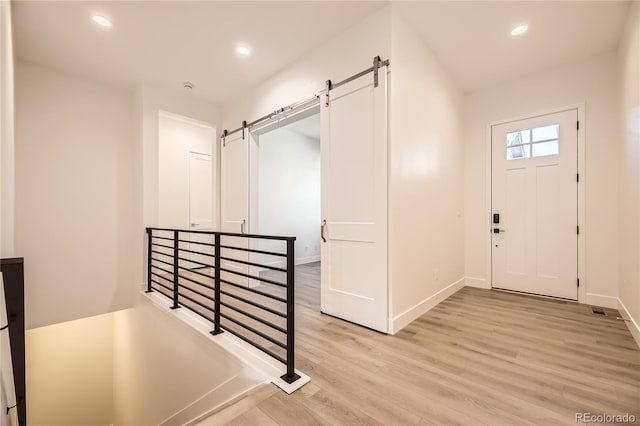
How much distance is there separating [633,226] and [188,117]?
5495 mm

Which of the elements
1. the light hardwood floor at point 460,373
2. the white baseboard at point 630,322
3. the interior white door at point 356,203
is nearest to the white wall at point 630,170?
the white baseboard at point 630,322

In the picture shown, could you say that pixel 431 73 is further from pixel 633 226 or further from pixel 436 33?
pixel 633 226

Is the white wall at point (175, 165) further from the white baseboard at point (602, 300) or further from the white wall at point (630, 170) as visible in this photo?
the white baseboard at point (602, 300)

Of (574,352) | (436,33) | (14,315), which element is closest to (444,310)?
(574,352)

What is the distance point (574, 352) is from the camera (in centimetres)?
209

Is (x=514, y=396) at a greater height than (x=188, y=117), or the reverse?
(x=188, y=117)

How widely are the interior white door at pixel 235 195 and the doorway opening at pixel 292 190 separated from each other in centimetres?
77

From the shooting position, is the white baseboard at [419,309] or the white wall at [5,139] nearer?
the white wall at [5,139]

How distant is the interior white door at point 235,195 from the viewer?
4184mm

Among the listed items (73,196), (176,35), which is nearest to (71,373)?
Result: (73,196)

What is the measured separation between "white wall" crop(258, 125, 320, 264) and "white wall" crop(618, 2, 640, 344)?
16.2 feet

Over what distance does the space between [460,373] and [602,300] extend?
2.69 m

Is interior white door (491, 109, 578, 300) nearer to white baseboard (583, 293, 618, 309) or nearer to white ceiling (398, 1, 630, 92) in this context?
white baseboard (583, 293, 618, 309)

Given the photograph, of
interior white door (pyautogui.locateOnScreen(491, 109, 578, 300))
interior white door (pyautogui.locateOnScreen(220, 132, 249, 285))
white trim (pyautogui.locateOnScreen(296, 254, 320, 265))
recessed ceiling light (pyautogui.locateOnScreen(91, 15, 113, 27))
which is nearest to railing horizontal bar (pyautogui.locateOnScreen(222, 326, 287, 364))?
interior white door (pyautogui.locateOnScreen(220, 132, 249, 285))
